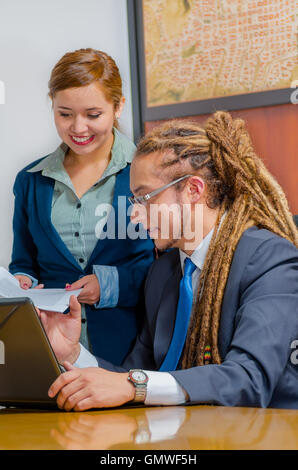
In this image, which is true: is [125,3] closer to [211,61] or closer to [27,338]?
[211,61]

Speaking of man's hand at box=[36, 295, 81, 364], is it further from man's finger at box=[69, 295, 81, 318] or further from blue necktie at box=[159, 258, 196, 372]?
blue necktie at box=[159, 258, 196, 372]

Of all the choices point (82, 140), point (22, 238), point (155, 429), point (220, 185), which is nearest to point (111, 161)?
point (82, 140)

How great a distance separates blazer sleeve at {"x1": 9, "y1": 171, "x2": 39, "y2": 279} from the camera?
2.04 metres

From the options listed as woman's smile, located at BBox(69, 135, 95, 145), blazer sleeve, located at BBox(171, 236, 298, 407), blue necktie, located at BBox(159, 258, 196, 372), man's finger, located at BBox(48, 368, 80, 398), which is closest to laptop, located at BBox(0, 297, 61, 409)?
man's finger, located at BBox(48, 368, 80, 398)

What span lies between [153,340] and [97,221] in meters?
0.46

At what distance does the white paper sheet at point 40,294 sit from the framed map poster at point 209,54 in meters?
1.05

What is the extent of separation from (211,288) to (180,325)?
0.15 m

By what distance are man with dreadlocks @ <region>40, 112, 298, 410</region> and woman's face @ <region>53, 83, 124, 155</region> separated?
0.33m

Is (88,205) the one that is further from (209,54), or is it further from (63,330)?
(209,54)

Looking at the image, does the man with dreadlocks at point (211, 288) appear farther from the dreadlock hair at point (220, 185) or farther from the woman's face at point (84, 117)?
the woman's face at point (84, 117)

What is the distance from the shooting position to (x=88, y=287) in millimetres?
1811

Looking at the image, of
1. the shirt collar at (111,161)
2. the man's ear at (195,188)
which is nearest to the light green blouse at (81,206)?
the shirt collar at (111,161)

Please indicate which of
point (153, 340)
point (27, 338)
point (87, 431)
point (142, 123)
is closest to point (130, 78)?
point (142, 123)

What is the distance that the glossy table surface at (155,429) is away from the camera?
0.87 meters
